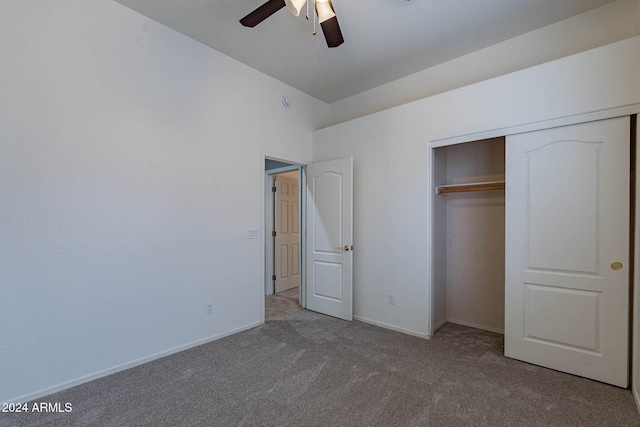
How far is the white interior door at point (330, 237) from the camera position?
144 inches

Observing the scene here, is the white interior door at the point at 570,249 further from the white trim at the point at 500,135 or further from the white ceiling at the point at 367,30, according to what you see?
the white ceiling at the point at 367,30

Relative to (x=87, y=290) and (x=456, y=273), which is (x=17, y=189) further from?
(x=456, y=273)

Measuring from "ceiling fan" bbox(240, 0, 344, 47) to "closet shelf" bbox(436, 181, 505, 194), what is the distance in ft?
6.57

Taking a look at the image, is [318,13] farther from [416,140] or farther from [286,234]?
[286,234]

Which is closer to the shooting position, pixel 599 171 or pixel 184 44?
pixel 599 171

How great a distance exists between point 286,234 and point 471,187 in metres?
3.10

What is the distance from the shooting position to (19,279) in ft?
6.64

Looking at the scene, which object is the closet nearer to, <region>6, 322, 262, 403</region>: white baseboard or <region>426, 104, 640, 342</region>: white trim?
<region>426, 104, 640, 342</region>: white trim

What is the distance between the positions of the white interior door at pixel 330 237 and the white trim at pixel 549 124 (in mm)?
1223

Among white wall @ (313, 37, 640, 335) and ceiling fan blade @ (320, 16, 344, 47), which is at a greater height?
ceiling fan blade @ (320, 16, 344, 47)

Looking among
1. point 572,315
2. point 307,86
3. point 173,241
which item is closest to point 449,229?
point 572,315

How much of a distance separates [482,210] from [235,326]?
3.11 m

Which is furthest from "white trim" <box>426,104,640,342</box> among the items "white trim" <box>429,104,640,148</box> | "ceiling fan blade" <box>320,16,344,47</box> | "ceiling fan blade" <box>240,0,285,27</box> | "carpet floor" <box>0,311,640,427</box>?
"ceiling fan blade" <box>240,0,285,27</box>

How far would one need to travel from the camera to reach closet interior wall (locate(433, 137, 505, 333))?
10.8 feet
